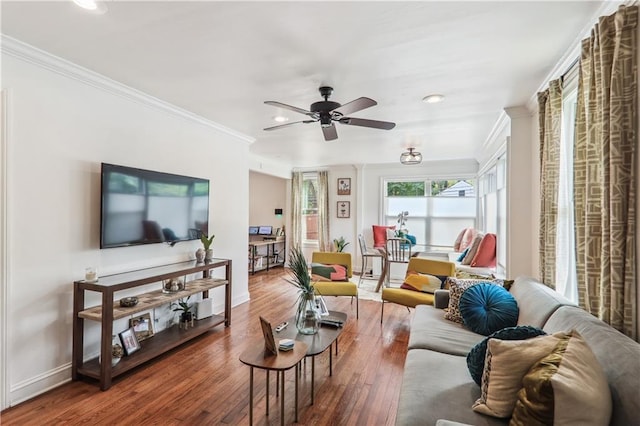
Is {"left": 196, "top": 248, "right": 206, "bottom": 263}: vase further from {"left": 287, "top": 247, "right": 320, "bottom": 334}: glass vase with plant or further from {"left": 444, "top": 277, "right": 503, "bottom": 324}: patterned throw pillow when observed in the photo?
{"left": 444, "top": 277, "right": 503, "bottom": 324}: patterned throw pillow

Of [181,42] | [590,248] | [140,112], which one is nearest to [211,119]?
[140,112]

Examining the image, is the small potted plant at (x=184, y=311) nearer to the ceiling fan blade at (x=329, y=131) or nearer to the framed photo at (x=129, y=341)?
the framed photo at (x=129, y=341)

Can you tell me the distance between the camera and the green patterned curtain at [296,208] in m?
7.78

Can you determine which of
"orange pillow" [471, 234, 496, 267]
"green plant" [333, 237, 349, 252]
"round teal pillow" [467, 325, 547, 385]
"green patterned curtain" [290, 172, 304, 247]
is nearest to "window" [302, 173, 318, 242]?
"green patterned curtain" [290, 172, 304, 247]

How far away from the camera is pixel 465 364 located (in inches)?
77.4

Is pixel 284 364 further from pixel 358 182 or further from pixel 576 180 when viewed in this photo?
pixel 358 182

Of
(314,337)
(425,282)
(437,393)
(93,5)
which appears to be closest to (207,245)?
(314,337)

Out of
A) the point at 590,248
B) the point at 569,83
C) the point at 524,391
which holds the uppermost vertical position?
the point at 569,83

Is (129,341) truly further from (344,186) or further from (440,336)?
(344,186)

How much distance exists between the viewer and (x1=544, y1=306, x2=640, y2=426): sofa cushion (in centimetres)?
111

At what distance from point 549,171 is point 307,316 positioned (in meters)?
2.30

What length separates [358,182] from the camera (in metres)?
7.33

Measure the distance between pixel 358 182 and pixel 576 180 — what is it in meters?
5.43

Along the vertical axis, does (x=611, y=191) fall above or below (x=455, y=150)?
below
